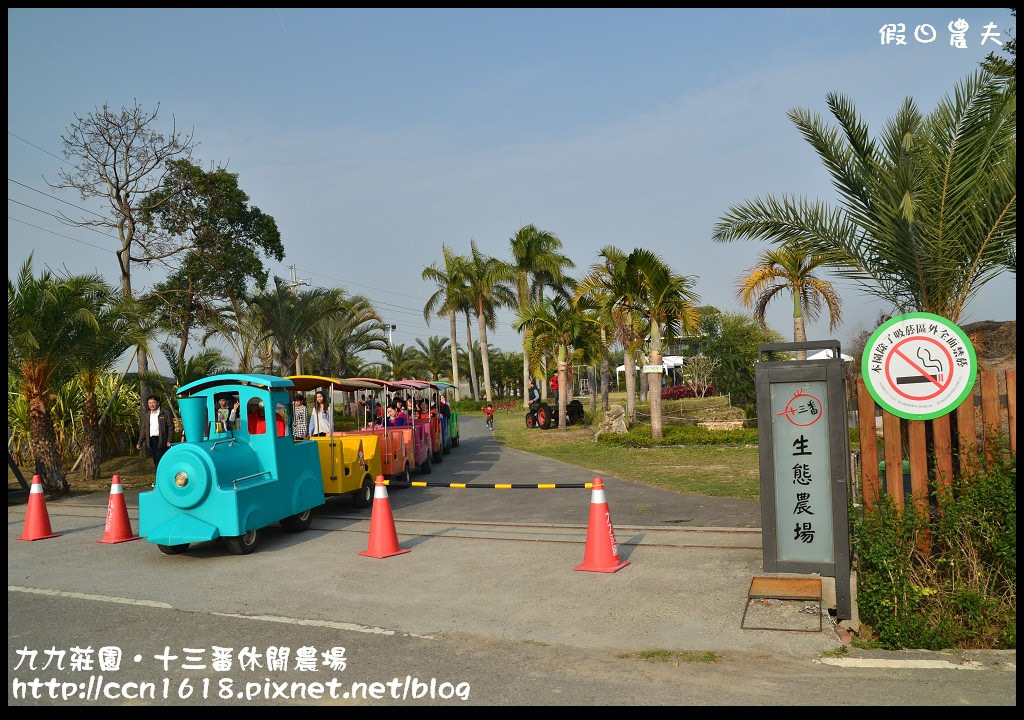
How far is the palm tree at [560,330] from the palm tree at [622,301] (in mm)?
1724

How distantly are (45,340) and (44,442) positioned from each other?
2.01m

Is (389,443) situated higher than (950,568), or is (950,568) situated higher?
(389,443)

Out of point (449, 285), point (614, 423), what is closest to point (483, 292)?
point (449, 285)

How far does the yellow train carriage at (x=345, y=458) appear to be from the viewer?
13.1 metres

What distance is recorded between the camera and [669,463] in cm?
1914

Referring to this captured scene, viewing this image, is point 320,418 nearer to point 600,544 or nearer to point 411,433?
point 411,433

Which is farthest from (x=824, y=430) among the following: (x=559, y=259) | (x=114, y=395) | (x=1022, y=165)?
(x=559, y=259)

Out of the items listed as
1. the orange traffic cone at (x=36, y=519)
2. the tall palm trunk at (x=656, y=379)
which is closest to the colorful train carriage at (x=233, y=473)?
the orange traffic cone at (x=36, y=519)

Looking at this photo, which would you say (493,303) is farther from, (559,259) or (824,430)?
(824,430)

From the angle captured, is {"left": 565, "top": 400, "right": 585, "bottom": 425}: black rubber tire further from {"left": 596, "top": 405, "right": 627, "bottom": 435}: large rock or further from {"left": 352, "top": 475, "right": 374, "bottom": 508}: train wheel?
{"left": 352, "top": 475, "right": 374, "bottom": 508}: train wheel

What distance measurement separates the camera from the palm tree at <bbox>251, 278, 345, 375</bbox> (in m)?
28.5

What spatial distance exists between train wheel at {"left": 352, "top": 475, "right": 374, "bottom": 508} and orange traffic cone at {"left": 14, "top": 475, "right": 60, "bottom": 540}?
437 centimetres

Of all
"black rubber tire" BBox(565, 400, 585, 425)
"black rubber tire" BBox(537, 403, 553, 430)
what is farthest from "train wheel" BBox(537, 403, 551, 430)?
"black rubber tire" BBox(565, 400, 585, 425)

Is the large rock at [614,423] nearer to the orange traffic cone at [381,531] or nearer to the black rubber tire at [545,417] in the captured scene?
the black rubber tire at [545,417]
